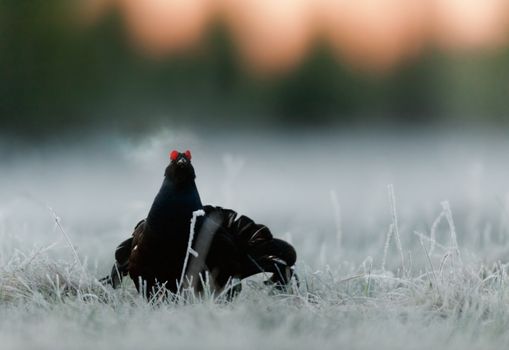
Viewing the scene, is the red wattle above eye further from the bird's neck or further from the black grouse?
the bird's neck

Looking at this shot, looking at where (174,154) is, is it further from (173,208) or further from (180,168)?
(173,208)

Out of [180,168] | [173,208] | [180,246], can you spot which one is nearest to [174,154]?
[180,168]

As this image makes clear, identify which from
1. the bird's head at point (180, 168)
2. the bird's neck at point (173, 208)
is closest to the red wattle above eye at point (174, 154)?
the bird's head at point (180, 168)

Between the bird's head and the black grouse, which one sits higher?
the bird's head

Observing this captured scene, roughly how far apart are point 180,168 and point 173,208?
0.51ft

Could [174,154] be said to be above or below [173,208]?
above

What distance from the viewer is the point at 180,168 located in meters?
3.96

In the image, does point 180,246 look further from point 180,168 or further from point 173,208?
point 180,168

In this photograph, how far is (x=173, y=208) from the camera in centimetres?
396

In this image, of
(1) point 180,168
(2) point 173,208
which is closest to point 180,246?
(2) point 173,208

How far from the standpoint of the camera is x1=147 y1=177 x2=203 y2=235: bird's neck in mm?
3945

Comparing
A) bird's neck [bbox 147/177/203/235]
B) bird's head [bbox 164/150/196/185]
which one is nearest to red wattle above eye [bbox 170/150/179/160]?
bird's head [bbox 164/150/196/185]

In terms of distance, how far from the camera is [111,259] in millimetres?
5152

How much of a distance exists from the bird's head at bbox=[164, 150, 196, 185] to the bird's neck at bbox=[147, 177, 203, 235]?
2cm
